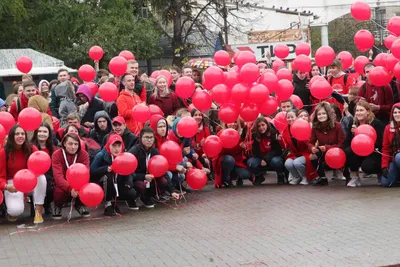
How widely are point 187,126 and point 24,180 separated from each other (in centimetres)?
258

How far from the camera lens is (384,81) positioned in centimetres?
1210

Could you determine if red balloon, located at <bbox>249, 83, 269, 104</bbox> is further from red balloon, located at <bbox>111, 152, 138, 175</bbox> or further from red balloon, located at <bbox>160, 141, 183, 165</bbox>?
red balloon, located at <bbox>111, 152, 138, 175</bbox>

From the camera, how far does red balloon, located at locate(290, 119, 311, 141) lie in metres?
11.9

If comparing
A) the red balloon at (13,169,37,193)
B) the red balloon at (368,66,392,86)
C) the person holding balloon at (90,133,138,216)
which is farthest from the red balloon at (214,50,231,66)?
the red balloon at (13,169,37,193)

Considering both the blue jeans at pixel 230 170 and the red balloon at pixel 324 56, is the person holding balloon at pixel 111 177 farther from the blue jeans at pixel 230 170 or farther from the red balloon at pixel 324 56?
the red balloon at pixel 324 56

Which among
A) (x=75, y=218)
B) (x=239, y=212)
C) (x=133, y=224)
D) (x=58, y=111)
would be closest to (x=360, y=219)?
(x=239, y=212)

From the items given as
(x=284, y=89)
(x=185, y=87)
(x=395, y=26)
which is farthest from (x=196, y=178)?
(x=395, y=26)

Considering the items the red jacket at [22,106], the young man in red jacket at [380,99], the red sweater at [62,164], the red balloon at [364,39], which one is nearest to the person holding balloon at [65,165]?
the red sweater at [62,164]

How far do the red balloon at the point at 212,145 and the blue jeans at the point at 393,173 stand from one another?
2519 millimetres

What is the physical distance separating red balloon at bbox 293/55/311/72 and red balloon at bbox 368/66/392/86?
4.54 ft

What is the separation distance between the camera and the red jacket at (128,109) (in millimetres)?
12430

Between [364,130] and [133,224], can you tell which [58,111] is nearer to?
[133,224]

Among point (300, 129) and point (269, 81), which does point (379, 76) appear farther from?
point (269, 81)

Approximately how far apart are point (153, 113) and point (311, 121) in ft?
8.10
